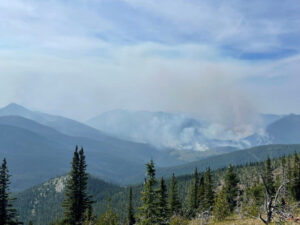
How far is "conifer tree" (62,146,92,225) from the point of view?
180 feet

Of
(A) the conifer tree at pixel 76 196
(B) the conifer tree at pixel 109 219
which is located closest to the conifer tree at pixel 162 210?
(B) the conifer tree at pixel 109 219

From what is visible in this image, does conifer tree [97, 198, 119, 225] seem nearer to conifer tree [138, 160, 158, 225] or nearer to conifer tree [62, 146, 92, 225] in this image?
conifer tree [138, 160, 158, 225]

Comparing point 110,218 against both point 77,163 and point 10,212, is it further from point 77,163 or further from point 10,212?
point 77,163

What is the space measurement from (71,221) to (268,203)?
45.8 metres

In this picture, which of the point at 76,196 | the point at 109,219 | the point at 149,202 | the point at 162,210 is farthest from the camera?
the point at 76,196

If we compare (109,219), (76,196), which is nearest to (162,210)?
(109,219)

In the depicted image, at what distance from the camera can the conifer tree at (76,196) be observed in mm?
54906

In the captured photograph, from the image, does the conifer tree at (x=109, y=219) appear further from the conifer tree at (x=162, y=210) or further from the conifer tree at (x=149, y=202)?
the conifer tree at (x=162, y=210)

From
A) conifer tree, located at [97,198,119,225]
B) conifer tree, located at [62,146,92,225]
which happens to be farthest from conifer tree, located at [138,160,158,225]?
conifer tree, located at [62,146,92,225]

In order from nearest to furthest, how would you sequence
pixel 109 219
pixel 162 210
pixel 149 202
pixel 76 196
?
pixel 109 219
pixel 149 202
pixel 162 210
pixel 76 196

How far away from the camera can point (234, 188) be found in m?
94.4

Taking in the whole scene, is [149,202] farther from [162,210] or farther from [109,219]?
[162,210]

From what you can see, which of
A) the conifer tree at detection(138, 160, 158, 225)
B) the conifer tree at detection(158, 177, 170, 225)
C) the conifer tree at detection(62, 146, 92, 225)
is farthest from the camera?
the conifer tree at detection(62, 146, 92, 225)

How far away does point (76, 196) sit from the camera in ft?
184
